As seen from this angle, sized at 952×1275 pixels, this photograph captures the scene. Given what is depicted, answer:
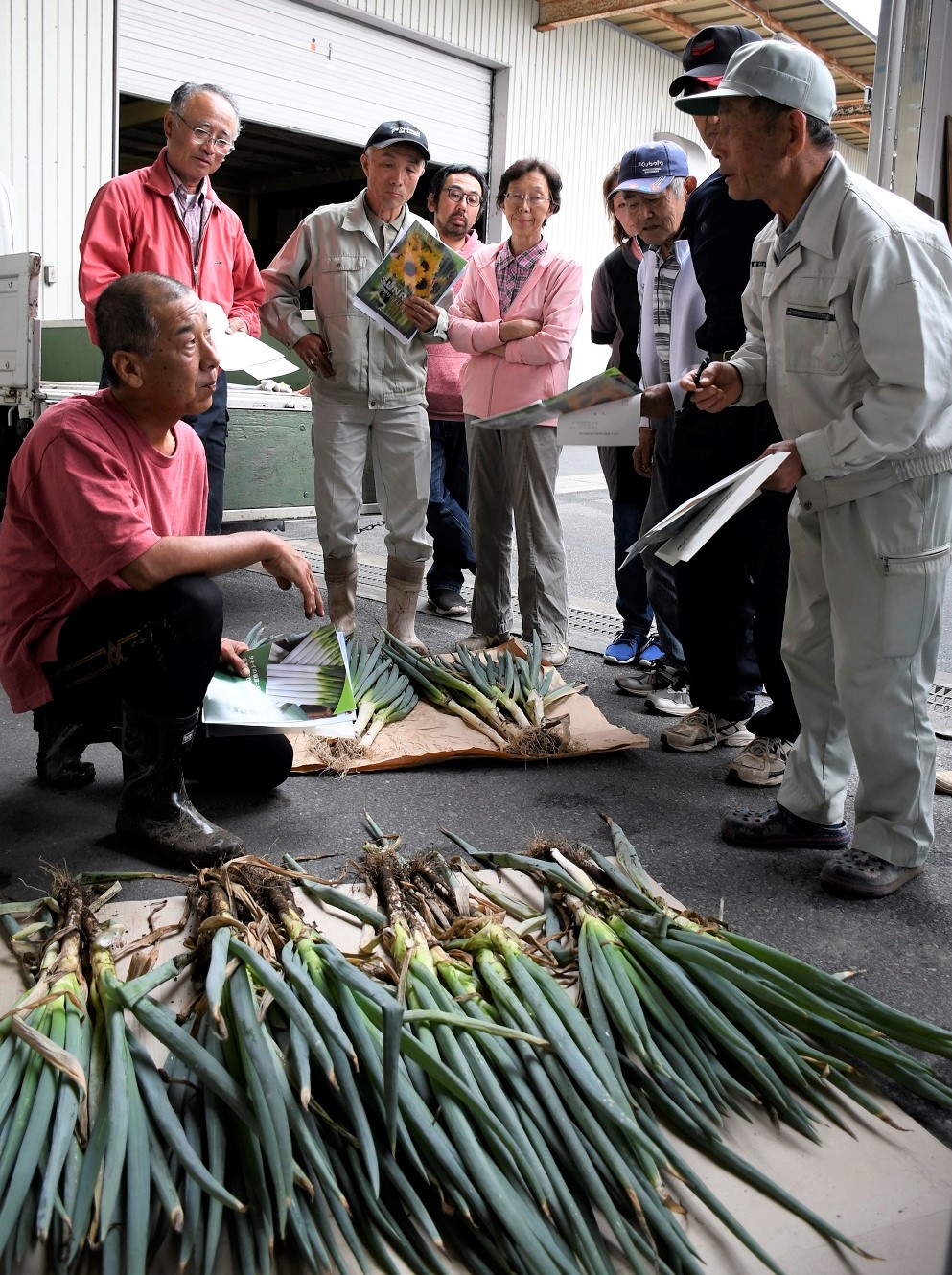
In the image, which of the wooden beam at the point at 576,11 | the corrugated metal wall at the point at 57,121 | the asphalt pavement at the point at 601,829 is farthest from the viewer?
the wooden beam at the point at 576,11

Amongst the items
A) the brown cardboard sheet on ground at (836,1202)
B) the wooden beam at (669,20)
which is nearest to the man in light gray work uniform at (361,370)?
the brown cardboard sheet on ground at (836,1202)

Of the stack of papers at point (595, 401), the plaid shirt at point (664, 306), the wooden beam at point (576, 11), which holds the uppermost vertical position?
the wooden beam at point (576, 11)

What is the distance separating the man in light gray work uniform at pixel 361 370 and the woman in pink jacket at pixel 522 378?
0.21 metres

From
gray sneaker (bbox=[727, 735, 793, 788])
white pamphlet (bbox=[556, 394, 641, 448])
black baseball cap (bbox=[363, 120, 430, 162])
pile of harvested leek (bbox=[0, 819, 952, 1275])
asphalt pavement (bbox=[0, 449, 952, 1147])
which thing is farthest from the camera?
black baseball cap (bbox=[363, 120, 430, 162])

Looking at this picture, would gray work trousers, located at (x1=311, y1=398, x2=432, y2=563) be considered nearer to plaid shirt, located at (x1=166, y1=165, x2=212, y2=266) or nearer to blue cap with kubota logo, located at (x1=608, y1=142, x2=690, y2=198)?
plaid shirt, located at (x1=166, y1=165, x2=212, y2=266)

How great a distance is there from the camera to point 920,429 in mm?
2221

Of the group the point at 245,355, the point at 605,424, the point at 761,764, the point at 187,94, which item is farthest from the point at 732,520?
the point at 187,94

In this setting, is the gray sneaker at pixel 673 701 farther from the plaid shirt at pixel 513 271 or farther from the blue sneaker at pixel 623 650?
the plaid shirt at pixel 513 271

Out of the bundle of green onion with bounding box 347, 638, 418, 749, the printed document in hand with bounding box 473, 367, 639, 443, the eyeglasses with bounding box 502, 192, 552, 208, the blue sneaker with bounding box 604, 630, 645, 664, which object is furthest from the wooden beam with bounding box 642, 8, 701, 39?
the bundle of green onion with bounding box 347, 638, 418, 749

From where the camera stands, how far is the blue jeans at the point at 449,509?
5.21m

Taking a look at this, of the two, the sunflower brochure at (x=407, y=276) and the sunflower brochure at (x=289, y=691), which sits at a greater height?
the sunflower brochure at (x=407, y=276)

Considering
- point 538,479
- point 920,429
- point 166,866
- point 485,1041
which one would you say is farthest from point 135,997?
point 538,479

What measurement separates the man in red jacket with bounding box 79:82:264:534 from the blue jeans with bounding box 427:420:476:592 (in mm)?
1246

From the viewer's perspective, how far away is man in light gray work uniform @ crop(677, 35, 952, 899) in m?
2.23
